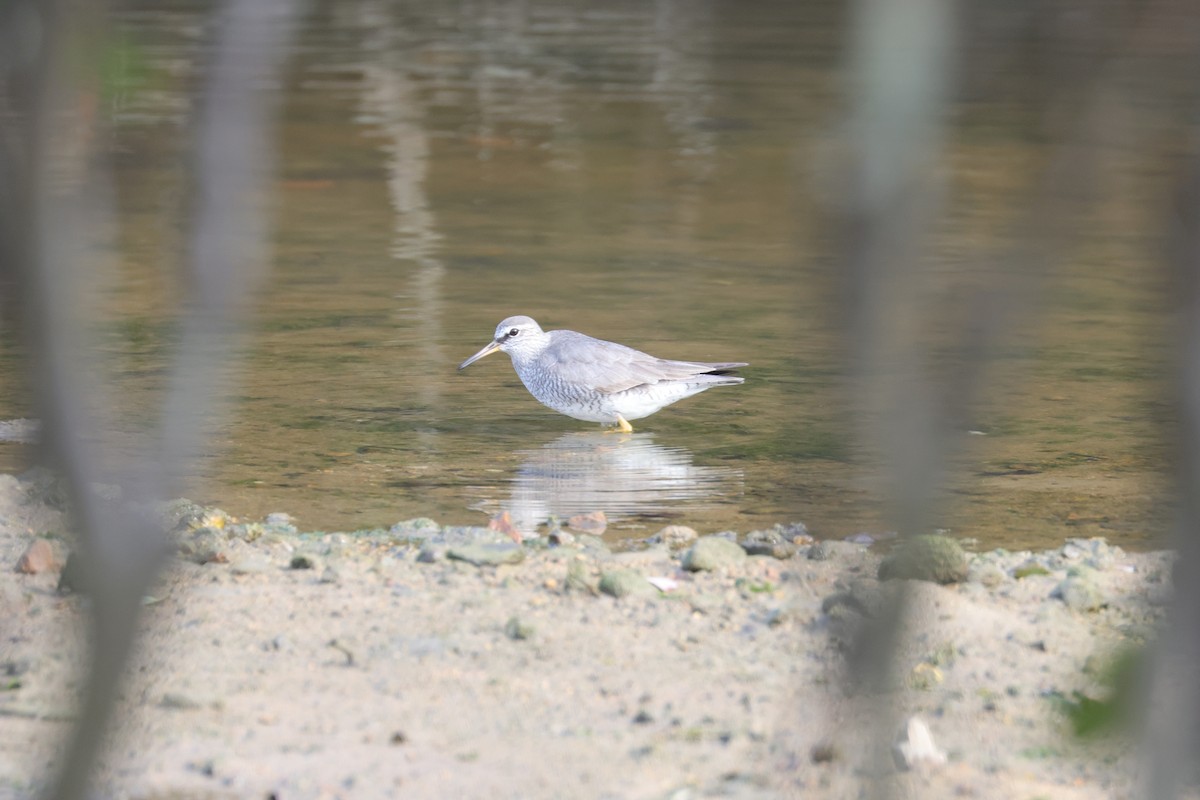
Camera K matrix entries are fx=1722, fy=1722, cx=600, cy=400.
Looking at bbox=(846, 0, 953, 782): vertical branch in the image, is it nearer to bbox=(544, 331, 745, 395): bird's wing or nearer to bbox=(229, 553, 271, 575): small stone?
bbox=(229, 553, 271, 575): small stone

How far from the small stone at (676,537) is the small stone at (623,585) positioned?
2.97ft

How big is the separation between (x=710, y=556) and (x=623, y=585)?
465mm

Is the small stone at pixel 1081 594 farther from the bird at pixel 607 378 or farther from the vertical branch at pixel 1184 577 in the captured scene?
the vertical branch at pixel 1184 577

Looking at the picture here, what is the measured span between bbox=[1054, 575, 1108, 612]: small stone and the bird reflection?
81.4 inches

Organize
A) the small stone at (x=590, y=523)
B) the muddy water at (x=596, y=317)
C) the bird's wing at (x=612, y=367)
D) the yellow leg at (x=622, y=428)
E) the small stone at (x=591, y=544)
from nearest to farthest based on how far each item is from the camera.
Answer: the muddy water at (x=596, y=317) < the small stone at (x=591, y=544) < the small stone at (x=590, y=523) < the bird's wing at (x=612, y=367) < the yellow leg at (x=622, y=428)

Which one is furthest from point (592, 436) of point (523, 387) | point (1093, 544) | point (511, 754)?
point (511, 754)

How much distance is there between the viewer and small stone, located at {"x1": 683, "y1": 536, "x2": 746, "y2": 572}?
589 cm

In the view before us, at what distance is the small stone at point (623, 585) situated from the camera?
5.55 m

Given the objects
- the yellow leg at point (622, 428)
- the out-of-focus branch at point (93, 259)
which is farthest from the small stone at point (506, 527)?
the out-of-focus branch at point (93, 259)

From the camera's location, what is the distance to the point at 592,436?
9109 millimetres

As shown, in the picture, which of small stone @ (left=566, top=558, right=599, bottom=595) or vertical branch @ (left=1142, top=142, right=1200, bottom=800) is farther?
small stone @ (left=566, top=558, right=599, bottom=595)

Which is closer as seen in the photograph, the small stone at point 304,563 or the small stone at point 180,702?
the small stone at point 180,702

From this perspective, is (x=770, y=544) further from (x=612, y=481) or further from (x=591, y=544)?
(x=612, y=481)

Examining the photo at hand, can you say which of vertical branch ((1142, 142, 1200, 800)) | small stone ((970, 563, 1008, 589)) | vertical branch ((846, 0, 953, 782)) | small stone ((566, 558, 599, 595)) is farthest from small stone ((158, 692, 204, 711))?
vertical branch ((846, 0, 953, 782))
